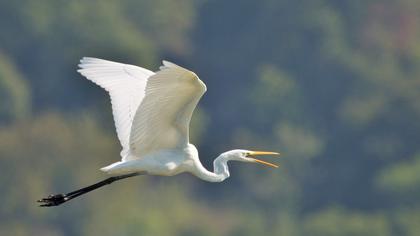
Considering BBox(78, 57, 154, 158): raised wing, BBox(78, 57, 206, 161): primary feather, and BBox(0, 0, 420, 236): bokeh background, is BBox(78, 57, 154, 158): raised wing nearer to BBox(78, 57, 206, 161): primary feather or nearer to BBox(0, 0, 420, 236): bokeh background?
BBox(78, 57, 206, 161): primary feather

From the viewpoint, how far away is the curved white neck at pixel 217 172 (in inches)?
591

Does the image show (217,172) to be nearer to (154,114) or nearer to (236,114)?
(154,114)

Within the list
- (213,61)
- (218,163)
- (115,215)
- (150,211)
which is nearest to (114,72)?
(218,163)

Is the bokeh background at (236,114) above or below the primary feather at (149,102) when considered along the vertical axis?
above

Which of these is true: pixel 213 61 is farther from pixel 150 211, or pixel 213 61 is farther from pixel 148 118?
pixel 148 118

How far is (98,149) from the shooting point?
3919cm

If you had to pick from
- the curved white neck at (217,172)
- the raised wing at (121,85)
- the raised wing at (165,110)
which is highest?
the raised wing at (121,85)

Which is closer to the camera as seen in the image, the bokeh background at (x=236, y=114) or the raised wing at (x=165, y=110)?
the raised wing at (x=165, y=110)

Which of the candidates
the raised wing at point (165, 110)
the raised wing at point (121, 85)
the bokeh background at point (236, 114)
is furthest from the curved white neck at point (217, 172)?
the bokeh background at point (236, 114)

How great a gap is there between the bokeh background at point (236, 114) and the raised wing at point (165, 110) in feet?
71.2

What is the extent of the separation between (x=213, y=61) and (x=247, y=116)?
4928 mm

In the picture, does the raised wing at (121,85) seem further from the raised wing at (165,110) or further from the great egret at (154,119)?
the raised wing at (165,110)

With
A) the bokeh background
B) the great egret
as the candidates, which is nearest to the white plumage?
the great egret

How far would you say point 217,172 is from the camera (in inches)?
596
